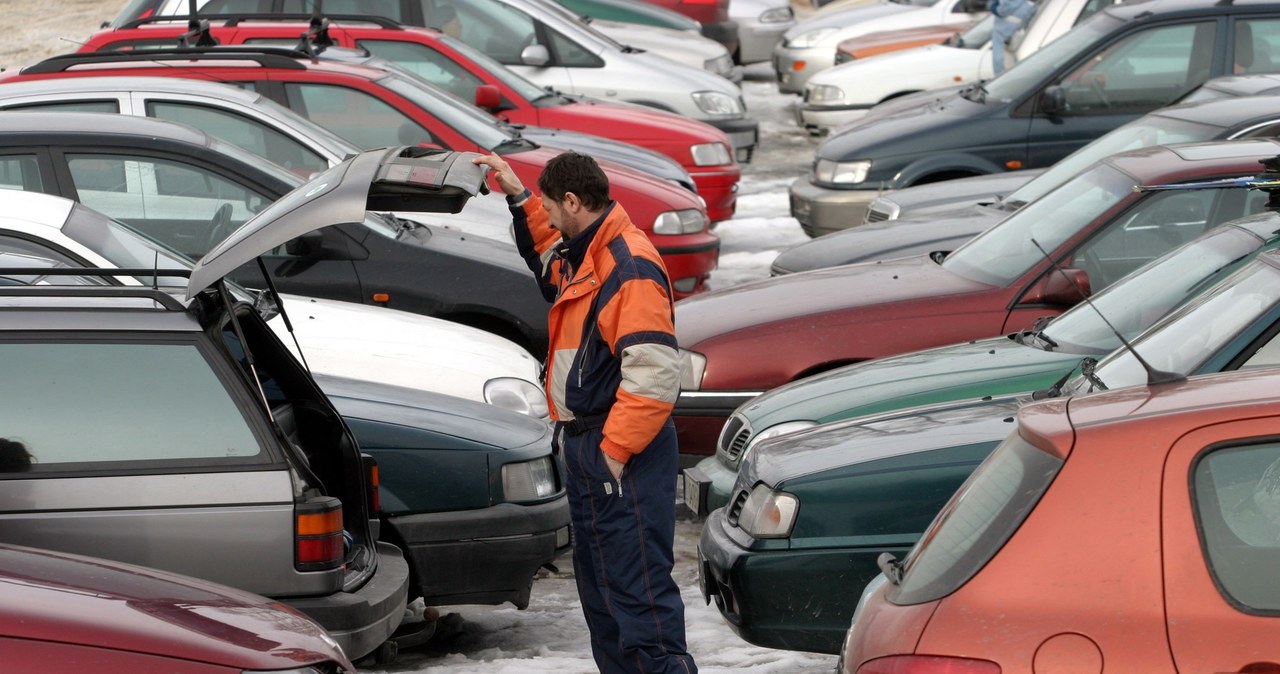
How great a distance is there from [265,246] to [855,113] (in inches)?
434

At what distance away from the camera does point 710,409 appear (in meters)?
6.71

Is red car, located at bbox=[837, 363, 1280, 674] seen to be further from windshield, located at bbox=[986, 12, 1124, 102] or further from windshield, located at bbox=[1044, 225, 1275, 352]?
windshield, located at bbox=[986, 12, 1124, 102]

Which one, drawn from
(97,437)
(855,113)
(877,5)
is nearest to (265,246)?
(97,437)

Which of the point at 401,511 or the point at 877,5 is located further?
the point at 877,5

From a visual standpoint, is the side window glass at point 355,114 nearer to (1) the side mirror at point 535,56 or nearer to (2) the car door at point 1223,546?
(1) the side mirror at point 535,56

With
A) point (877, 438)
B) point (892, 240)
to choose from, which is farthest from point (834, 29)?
point (877, 438)

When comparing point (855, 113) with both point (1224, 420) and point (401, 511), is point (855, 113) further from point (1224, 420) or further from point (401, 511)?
point (1224, 420)

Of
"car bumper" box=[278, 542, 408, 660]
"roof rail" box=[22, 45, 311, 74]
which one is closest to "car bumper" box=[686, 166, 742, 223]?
"roof rail" box=[22, 45, 311, 74]

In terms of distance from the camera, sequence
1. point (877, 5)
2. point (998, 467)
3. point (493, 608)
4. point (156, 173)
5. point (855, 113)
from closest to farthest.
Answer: point (998, 467), point (493, 608), point (156, 173), point (855, 113), point (877, 5)

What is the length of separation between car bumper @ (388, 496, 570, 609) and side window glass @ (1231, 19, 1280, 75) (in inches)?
283

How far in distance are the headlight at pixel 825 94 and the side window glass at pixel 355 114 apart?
6.18 metres

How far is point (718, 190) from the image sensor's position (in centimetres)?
1171

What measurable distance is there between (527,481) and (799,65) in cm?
1353

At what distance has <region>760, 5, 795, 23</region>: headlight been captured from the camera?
854 inches
